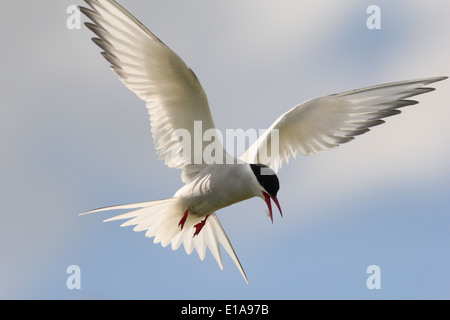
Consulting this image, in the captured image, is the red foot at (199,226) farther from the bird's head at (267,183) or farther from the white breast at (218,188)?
the bird's head at (267,183)

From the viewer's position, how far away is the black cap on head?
7207mm

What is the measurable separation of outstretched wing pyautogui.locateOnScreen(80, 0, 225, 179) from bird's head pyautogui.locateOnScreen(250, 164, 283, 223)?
2.62 feet

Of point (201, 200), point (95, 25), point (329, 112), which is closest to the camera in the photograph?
point (95, 25)

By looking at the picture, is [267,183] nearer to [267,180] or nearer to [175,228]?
[267,180]

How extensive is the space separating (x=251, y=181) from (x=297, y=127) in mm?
1141

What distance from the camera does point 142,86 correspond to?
750cm

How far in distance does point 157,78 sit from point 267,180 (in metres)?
1.56

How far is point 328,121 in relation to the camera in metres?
8.09

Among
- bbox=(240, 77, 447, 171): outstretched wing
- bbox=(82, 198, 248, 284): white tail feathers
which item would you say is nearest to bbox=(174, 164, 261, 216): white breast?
bbox=(82, 198, 248, 284): white tail feathers

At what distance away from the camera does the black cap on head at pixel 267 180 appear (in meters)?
7.21

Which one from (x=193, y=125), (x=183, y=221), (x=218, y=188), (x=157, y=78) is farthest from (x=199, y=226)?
(x=157, y=78)

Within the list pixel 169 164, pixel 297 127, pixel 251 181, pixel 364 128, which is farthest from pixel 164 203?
pixel 364 128

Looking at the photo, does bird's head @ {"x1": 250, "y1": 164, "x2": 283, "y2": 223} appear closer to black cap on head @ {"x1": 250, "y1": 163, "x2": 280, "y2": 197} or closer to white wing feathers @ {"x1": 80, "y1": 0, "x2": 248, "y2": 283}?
black cap on head @ {"x1": 250, "y1": 163, "x2": 280, "y2": 197}

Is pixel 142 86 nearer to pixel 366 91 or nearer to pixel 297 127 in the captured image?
pixel 297 127
